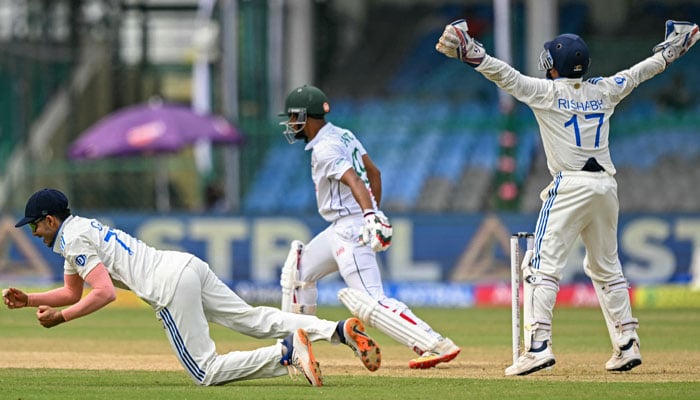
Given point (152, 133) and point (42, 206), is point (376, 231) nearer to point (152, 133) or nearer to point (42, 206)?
point (42, 206)

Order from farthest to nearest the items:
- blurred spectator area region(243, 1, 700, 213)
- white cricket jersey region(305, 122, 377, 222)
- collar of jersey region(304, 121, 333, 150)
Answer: blurred spectator area region(243, 1, 700, 213)
collar of jersey region(304, 121, 333, 150)
white cricket jersey region(305, 122, 377, 222)

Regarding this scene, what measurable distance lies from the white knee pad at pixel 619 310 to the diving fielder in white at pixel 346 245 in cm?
111

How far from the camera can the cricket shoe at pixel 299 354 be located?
890 centimetres

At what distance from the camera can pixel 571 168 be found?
32.6ft

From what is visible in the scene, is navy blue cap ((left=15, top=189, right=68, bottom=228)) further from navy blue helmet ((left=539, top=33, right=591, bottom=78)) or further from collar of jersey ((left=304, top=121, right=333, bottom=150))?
navy blue helmet ((left=539, top=33, right=591, bottom=78))

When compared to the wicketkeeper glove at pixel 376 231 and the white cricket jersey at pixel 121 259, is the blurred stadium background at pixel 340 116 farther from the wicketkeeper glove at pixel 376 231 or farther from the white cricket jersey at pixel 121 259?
the white cricket jersey at pixel 121 259

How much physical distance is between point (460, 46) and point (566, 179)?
1148mm

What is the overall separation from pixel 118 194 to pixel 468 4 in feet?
30.4

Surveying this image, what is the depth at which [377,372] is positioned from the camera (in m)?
10.4

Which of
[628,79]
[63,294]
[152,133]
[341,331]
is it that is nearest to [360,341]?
[341,331]

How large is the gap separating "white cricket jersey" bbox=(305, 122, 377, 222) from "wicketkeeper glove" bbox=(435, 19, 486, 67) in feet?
4.06

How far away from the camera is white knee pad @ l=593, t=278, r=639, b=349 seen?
1016cm

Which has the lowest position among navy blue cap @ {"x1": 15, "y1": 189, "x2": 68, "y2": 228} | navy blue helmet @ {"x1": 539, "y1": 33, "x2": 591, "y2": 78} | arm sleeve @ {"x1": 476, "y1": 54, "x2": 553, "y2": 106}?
navy blue cap @ {"x1": 15, "y1": 189, "x2": 68, "y2": 228}

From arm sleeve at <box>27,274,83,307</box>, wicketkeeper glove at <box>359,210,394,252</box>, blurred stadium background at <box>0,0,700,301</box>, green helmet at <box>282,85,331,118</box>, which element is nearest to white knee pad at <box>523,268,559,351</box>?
wicketkeeper glove at <box>359,210,394,252</box>
